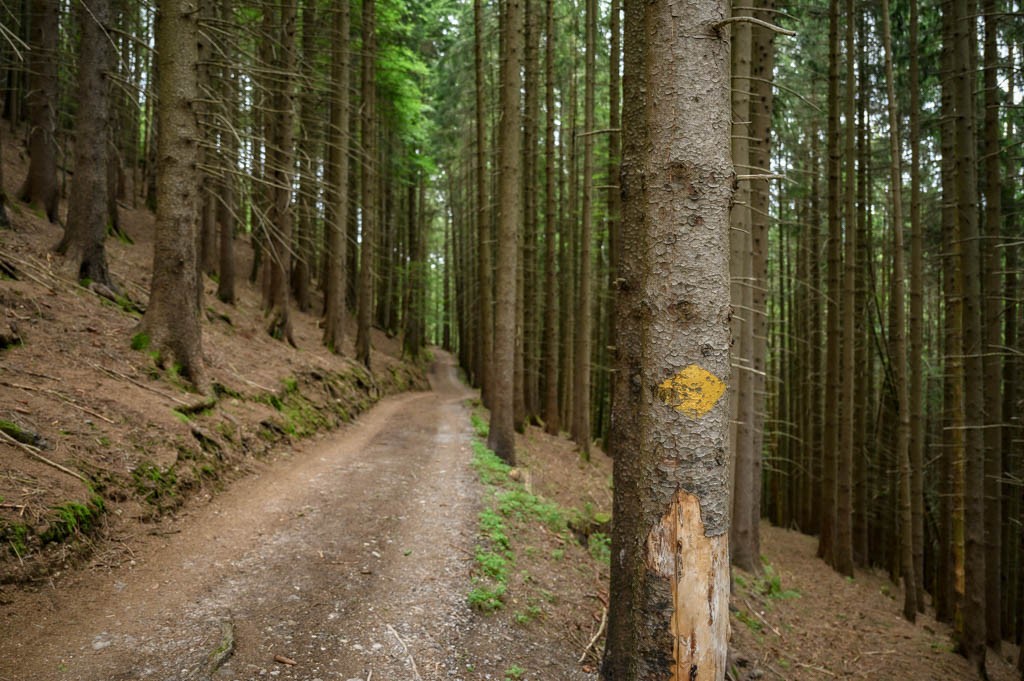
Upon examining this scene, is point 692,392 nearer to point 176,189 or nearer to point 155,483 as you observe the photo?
point 155,483

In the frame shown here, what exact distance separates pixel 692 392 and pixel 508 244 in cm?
760

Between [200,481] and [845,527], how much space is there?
1149 cm

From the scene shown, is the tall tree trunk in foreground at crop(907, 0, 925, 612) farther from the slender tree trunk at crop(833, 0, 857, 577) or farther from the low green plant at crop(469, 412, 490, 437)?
the low green plant at crop(469, 412, 490, 437)

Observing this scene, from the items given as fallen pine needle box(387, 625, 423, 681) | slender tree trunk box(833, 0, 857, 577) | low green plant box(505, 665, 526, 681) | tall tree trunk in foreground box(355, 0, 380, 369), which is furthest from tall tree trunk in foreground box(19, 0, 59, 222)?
slender tree trunk box(833, 0, 857, 577)

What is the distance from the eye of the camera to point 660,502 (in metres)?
2.51

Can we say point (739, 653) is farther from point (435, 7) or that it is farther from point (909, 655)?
point (435, 7)

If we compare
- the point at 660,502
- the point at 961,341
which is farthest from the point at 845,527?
the point at 660,502

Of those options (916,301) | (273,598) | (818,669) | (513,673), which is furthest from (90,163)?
(916,301)

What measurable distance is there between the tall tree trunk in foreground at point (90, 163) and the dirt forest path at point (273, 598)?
15.5 ft

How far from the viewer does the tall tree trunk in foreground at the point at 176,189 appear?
7391 millimetres

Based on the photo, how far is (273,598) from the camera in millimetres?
4332

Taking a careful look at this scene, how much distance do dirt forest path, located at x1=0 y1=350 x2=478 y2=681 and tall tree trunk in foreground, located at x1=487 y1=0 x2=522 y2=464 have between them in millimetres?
3004

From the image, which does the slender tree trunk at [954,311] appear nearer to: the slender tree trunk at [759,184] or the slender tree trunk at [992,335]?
the slender tree trunk at [992,335]

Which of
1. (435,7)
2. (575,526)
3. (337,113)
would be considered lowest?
(575,526)
